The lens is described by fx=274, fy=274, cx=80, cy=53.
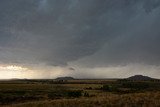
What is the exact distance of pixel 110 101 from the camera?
122ft

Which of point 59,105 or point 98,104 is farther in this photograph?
point 59,105

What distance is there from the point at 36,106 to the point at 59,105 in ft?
13.2

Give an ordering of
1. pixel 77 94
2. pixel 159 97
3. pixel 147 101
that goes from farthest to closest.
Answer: pixel 77 94, pixel 159 97, pixel 147 101

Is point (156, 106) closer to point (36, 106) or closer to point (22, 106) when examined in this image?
point (36, 106)

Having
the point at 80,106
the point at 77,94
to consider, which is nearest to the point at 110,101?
the point at 80,106

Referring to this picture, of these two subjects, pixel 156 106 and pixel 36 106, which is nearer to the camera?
pixel 156 106

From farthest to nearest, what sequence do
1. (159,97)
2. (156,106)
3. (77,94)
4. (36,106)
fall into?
(77,94) → (36,106) → (159,97) → (156,106)

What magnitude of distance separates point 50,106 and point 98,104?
7.18 metres

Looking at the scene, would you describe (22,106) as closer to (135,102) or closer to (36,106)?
(36,106)

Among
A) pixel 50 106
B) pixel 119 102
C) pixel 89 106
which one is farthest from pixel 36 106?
pixel 119 102

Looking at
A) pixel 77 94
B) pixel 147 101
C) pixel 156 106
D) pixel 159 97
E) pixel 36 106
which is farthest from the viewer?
pixel 77 94

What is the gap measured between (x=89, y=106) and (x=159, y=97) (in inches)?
381

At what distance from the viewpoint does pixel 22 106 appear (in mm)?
43000

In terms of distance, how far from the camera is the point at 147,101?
3484 cm
